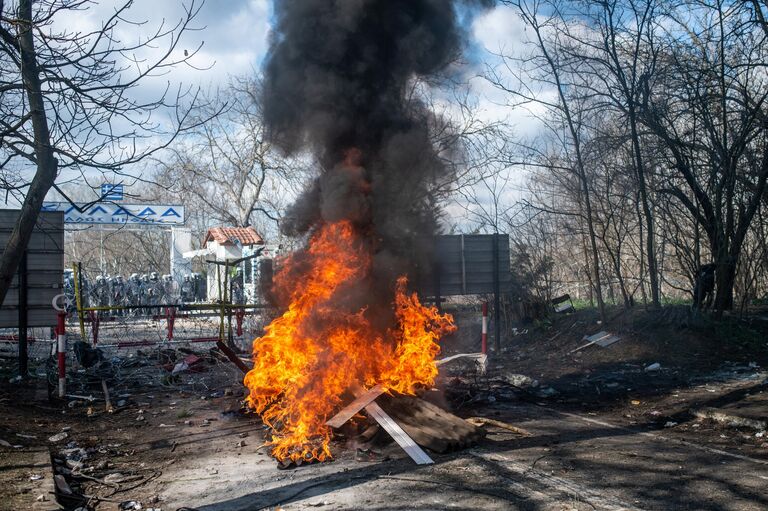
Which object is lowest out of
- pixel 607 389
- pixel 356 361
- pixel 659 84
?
pixel 607 389

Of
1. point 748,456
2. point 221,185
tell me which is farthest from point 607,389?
point 221,185

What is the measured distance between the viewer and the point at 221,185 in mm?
31469

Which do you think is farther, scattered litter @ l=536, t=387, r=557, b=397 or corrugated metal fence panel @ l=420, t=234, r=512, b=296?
corrugated metal fence panel @ l=420, t=234, r=512, b=296

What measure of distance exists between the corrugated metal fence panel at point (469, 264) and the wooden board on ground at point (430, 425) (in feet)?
22.6

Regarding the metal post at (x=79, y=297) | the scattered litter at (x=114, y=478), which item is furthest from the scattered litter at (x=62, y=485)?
the metal post at (x=79, y=297)

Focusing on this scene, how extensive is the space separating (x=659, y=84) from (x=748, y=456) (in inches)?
357

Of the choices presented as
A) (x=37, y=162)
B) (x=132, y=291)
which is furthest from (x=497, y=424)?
(x=132, y=291)

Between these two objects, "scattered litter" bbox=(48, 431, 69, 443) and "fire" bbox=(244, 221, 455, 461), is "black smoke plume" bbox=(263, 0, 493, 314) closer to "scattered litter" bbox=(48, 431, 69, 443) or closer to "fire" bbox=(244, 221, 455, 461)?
"fire" bbox=(244, 221, 455, 461)

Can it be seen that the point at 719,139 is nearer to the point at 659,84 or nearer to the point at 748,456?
the point at 659,84

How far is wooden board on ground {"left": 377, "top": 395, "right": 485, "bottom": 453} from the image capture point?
6.09m

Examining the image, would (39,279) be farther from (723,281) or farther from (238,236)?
(238,236)

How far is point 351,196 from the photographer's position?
25.4 feet

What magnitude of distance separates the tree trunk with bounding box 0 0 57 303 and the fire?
9.74 ft

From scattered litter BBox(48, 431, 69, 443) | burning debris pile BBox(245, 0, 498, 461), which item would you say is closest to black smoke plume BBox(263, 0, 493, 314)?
burning debris pile BBox(245, 0, 498, 461)
